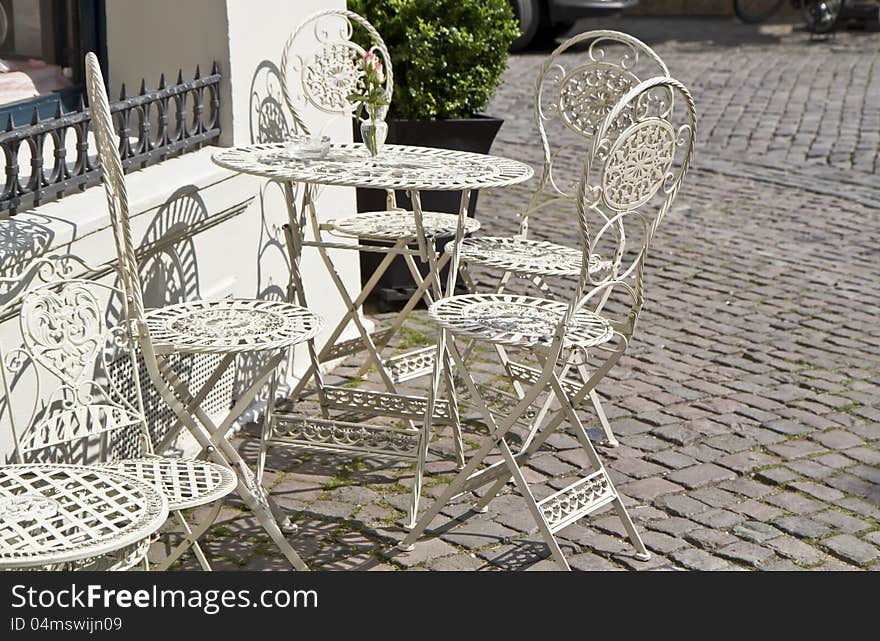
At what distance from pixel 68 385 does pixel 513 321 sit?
1.42m

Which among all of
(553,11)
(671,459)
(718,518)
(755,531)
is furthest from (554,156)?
(553,11)

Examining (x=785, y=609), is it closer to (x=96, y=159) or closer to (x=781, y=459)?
(x=781, y=459)

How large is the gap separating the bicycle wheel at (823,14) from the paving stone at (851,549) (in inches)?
549

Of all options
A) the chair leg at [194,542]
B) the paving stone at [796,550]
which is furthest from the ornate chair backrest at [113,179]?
the paving stone at [796,550]

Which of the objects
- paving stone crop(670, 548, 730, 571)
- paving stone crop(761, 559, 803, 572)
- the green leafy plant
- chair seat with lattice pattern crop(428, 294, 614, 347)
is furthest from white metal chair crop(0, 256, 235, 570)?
the green leafy plant

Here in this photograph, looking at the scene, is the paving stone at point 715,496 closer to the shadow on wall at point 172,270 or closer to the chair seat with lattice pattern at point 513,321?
the chair seat with lattice pattern at point 513,321

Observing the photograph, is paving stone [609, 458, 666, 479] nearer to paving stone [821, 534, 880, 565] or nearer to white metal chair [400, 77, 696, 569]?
white metal chair [400, 77, 696, 569]

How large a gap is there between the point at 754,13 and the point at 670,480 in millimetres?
15038

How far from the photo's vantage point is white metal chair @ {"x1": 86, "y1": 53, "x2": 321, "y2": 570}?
3549 mm

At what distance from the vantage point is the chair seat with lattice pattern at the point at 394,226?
521 cm

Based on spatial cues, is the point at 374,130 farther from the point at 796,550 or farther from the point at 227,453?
the point at 796,550

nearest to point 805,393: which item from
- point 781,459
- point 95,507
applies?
point 781,459

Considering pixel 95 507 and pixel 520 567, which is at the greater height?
pixel 95 507

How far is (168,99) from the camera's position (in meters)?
4.84
